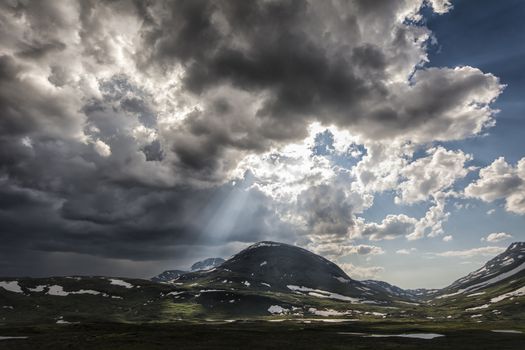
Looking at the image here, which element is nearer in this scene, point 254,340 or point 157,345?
point 157,345

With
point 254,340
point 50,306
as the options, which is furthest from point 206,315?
point 254,340

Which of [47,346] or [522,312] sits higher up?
[522,312]

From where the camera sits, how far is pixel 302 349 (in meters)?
66.2

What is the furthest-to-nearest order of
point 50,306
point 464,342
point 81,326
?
point 50,306, point 81,326, point 464,342

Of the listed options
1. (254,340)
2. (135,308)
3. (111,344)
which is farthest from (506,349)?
(135,308)

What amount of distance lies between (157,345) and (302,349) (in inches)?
1027

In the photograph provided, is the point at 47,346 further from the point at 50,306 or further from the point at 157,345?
the point at 50,306

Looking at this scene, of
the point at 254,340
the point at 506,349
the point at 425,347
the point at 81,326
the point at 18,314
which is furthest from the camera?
the point at 18,314

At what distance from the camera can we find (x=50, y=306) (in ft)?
621

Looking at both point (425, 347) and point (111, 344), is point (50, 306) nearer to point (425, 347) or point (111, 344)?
point (111, 344)

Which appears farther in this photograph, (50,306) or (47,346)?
(50,306)

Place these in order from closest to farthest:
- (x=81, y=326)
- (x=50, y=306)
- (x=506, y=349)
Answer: (x=506, y=349) < (x=81, y=326) < (x=50, y=306)

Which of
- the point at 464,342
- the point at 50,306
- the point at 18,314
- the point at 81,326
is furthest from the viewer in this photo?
the point at 50,306

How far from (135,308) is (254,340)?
138 metres
